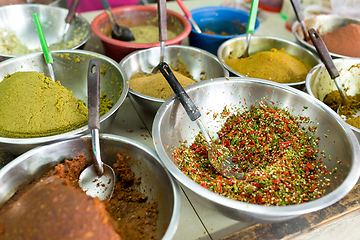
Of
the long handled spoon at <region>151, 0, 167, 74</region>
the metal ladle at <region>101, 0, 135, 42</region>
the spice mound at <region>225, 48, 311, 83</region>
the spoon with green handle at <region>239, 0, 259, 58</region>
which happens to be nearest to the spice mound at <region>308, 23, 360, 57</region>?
the spice mound at <region>225, 48, 311, 83</region>

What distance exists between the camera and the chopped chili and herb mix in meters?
0.88

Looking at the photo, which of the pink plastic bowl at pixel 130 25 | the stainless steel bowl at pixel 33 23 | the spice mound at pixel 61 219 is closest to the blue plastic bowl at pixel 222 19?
the pink plastic bowl at pixel 130 25

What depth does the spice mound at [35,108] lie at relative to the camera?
96 centimetres

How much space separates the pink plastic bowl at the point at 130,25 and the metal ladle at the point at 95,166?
613mm

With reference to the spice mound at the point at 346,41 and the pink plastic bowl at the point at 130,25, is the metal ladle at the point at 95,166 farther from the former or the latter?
the spice mound at the point at 346,41

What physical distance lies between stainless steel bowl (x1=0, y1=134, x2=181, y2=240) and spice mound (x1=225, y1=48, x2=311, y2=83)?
2.72 ft

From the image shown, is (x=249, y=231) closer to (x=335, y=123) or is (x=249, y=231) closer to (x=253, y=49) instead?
(x=335, y=123)

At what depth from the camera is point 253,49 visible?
1.74 meters

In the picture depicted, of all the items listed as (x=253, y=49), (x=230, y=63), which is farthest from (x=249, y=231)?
(x=253, y=49)

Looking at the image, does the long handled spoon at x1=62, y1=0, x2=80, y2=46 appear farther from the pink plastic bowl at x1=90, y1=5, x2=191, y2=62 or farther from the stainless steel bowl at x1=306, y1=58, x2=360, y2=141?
the stainless steel bowl at x1=306, y1=58, x2=360, y2=141

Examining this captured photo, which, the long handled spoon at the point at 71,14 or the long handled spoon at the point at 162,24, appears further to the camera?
the long handled spoon at the point at 71,14

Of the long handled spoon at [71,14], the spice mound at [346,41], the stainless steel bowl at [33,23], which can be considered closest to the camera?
the spice mound at [346,41]

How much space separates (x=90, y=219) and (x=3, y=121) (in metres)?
0.63

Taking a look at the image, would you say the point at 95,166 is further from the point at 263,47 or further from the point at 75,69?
the point at 263,47
